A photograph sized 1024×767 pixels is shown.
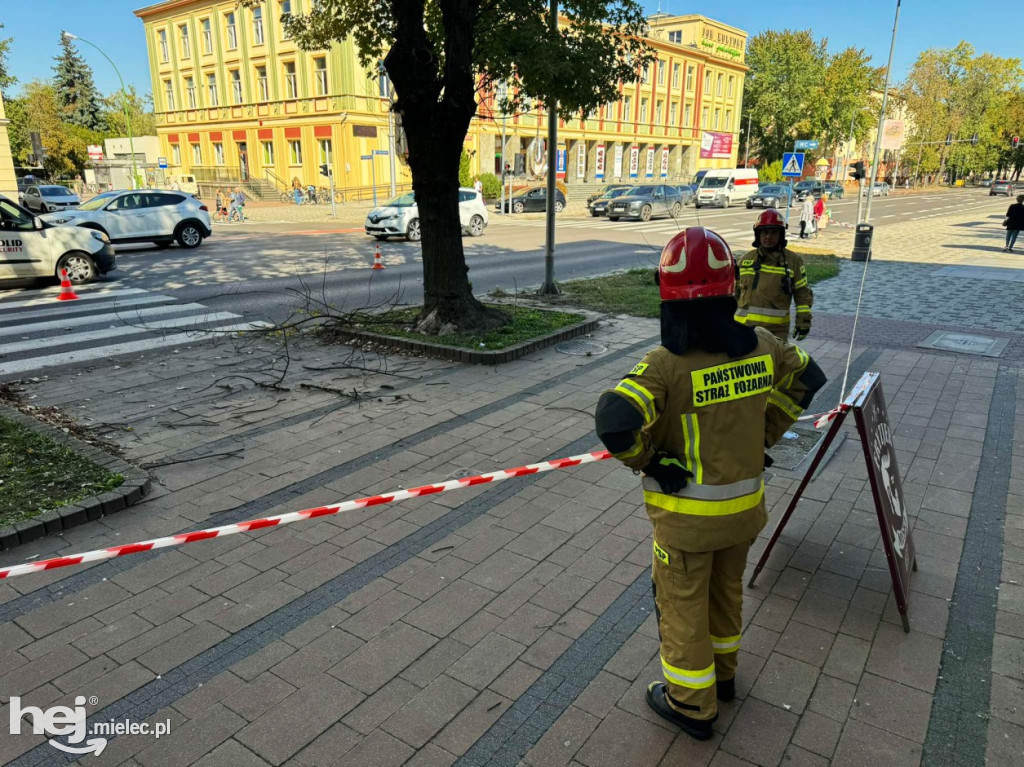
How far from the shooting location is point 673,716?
9.55ft

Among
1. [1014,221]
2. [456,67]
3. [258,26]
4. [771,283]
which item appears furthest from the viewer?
[258,26]

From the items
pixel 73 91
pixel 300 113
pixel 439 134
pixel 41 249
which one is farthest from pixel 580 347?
pixel 73 91

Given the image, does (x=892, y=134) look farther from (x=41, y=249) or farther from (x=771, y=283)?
(x=41, y=249)

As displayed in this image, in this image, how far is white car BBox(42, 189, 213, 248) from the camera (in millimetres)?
19125

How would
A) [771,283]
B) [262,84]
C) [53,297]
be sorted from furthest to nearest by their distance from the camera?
[262,84]
[53,297]
[771,283]

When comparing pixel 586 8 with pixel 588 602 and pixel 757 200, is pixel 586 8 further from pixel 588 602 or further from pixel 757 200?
pixel 757 200

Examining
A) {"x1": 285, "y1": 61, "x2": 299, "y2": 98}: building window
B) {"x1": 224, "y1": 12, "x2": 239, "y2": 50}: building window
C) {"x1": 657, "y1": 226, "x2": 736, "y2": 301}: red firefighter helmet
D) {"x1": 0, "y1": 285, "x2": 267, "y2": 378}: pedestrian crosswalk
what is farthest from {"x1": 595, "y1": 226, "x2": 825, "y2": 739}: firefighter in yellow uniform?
{"x1": 224, "y1": 12, "x2": 239, "y2": 50}: building window

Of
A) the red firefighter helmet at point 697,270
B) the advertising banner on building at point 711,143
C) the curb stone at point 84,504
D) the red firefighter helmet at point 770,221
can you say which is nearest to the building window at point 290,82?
the advertising banner on building at point 711,143

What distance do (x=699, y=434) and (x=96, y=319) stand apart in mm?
11428

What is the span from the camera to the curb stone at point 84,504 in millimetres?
4324

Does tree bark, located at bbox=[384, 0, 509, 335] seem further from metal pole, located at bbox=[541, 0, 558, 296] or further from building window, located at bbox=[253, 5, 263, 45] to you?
building window, located at bbox=[253, 5, 263, 45]

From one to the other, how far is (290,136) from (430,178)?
41.6 metres

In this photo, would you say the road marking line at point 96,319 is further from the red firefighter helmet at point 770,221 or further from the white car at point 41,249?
the red firefighter helmet at point 770,221

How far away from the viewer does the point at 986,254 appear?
2131 centimetres
